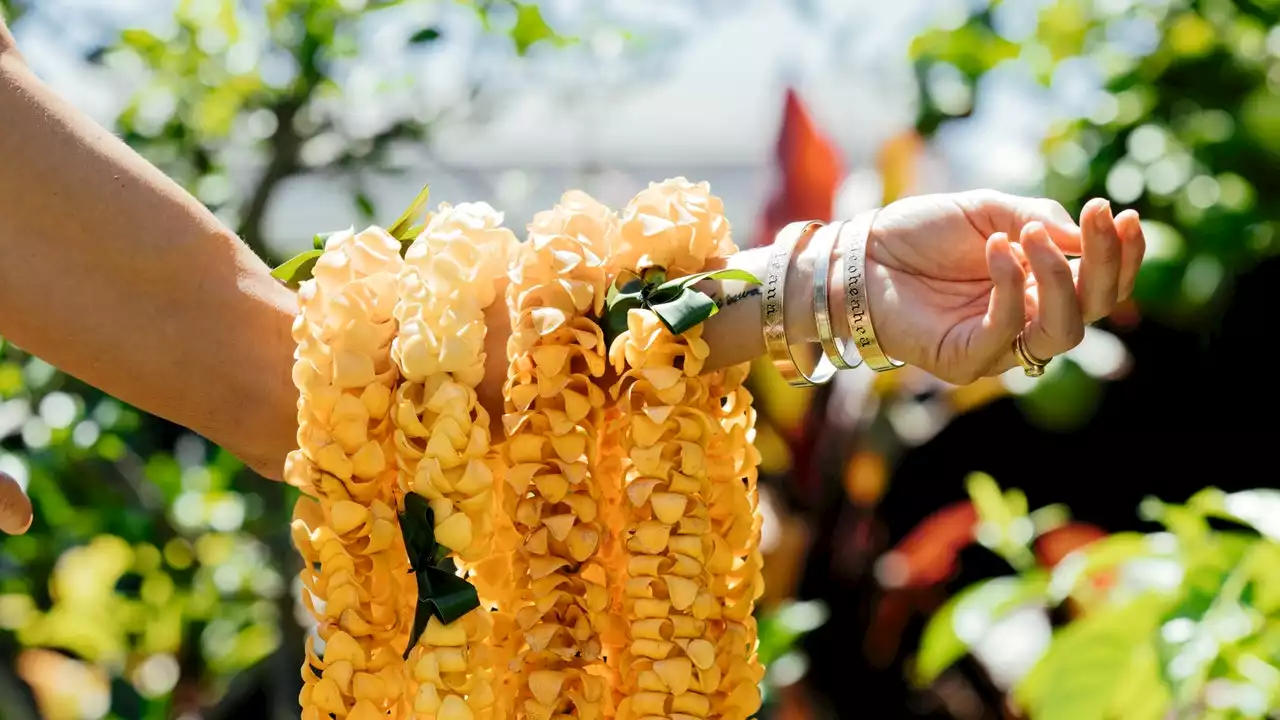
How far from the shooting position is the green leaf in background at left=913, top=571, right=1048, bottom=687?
5.38ft

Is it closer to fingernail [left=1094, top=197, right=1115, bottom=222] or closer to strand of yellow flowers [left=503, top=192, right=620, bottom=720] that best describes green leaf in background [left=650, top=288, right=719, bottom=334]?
strand of yellow flowers [left=503, top=192, right=620, bottom=720]

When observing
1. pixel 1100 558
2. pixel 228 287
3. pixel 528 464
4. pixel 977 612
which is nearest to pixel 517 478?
pixel 528 464

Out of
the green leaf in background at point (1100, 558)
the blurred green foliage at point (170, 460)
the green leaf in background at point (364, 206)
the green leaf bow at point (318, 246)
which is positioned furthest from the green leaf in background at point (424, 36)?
the green leaf in background at point (1100, 558)

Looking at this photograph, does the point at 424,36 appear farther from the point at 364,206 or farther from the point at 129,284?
the point at 129,284

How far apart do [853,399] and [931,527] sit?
0.32m

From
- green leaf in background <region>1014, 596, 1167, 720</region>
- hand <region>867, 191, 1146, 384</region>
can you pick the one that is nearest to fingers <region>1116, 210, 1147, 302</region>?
hand <region>867, 191, 1146, 384</region>

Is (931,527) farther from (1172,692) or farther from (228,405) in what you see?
(228,405)

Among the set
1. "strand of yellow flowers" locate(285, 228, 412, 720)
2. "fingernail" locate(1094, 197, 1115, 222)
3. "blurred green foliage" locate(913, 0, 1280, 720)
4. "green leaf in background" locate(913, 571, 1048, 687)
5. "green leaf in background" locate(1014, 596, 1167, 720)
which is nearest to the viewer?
"fingernail" locate(1094, 197, 1115, 222)

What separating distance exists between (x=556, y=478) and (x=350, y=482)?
0.56ft

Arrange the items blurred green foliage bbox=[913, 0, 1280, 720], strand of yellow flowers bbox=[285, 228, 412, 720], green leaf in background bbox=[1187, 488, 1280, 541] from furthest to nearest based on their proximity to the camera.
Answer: blurred green foliage bbox=[913, 0, 1280, 720] → green leaf in background bbox=[1187, 488, 1280, 541] → strand of yellow flowers bbox=[285, 228, 412, 720]

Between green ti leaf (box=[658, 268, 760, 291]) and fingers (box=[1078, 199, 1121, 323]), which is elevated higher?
fingers (box=[1078, 199, 1121, 323])

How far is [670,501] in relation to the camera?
1.01 m

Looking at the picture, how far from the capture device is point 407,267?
3.42 feet

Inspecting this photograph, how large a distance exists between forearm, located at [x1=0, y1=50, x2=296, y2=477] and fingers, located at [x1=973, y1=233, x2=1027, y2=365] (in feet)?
2.06
